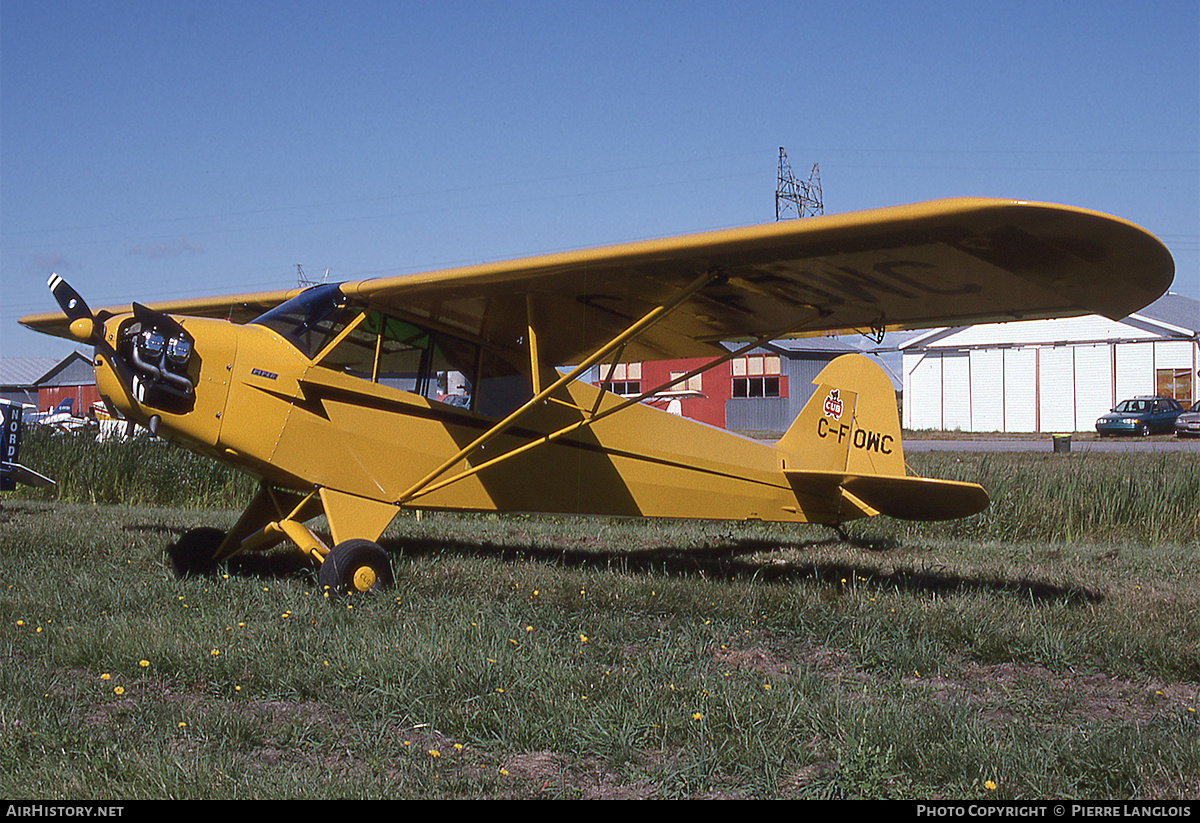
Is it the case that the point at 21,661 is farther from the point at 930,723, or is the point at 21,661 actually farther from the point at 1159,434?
the point at 1159,434

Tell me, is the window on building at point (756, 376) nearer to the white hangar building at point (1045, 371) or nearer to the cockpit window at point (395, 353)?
the white hangar building at point (1045, 371)

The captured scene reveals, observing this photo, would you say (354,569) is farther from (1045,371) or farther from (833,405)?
(1045,371)

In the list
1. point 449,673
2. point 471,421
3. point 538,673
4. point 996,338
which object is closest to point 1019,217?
point 538,673

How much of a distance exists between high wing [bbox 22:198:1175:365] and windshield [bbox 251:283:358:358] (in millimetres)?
132

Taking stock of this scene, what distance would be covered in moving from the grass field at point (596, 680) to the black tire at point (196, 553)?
6.2 inches

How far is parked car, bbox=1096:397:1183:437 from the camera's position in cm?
3150

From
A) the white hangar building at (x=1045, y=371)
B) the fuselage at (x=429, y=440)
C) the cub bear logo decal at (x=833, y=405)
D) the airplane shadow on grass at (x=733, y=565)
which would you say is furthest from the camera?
the white hangar building at (x=1045, y=371)

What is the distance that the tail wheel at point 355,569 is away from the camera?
17.2ft

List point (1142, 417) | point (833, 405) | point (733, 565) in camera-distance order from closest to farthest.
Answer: point (733, 565)
point (833, 405)
point (1142, 417)

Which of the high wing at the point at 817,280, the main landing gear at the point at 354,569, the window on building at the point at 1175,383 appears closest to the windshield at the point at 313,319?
the high wing at the point at 817,280

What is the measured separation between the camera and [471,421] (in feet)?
21.4

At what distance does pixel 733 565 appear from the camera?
7.25 metres

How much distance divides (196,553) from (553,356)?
3.12 m

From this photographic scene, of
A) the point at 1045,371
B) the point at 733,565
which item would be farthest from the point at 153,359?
the point at 1045,371
